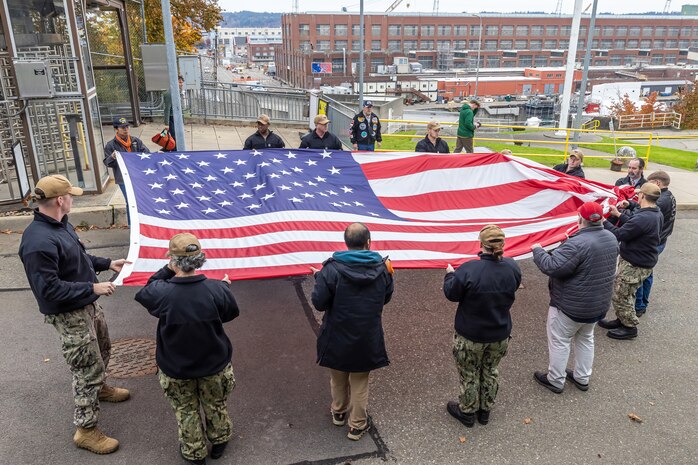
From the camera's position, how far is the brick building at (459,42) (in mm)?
96188

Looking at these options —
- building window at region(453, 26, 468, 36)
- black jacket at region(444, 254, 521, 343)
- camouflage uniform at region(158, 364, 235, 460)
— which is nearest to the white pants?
black jacket at region(444, 254, 521, 343)

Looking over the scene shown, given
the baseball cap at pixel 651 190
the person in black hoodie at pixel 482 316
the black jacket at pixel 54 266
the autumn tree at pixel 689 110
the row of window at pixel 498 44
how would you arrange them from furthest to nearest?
the row of window at pixel 498 44
the autumn tree at pixel 689 110
the baseball cap at pixel 651 190
the person in black hoodie at pixel 482 316
the black jacket at pixel 54 266

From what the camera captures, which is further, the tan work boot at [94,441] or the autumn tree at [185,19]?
the autumn tree at [185,19]

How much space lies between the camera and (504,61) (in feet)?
362

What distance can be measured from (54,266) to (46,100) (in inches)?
274

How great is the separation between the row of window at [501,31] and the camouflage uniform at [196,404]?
99.0m

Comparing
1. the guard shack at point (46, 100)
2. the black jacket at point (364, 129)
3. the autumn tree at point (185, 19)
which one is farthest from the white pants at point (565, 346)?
the autumn tree at point (185, 19)

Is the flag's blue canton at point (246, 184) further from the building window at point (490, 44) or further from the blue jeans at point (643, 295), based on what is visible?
the building window at point (490, 44)

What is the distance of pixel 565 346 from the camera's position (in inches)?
207

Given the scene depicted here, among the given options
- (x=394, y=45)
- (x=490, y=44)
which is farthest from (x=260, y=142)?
(x=490, y=44)

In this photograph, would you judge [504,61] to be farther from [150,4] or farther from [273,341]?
[273,341]

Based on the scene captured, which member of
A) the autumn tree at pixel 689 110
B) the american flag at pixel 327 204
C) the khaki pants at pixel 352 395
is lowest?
the autumn tree at pixel 689 110

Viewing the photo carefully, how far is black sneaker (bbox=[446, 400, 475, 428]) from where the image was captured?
4.79 m

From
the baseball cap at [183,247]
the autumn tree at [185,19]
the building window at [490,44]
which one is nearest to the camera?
the baseball cap at [183,247]
